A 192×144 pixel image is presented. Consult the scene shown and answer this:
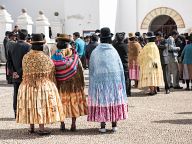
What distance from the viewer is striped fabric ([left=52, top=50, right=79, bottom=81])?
8.73 meters

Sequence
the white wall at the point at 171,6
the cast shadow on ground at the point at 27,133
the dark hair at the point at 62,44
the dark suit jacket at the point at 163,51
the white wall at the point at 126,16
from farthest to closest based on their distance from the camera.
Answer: the white wall at the point at 126,16, the white wall at the point at 171,6, the dark suit jacket at the point at 163,51, the dark hair at the point at 62,44, the cast shadow on ground at the point at 27,133

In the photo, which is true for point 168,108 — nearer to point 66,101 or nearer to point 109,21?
point 66,101

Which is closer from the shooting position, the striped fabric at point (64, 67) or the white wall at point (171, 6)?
the striped fabric at point (64, 67)

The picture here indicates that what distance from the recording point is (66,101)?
873cm

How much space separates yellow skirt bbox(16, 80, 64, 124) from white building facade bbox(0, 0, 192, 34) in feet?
69.5

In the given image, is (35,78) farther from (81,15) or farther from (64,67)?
(81,15)

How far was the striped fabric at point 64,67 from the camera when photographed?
8727 millimetres

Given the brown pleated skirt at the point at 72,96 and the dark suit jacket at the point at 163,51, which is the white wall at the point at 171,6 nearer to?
the dark suit jacket at the point at 163,51

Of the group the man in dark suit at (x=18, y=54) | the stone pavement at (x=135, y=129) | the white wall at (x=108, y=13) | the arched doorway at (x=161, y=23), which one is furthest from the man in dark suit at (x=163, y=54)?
the arched doorway at (x=161, y=23)

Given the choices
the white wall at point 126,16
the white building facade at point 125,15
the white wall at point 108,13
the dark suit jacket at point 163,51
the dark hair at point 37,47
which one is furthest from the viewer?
the white wall at point 126,16

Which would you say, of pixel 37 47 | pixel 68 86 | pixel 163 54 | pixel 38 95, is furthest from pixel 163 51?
pixel 38 95

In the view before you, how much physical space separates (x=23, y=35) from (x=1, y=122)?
1.71 metres

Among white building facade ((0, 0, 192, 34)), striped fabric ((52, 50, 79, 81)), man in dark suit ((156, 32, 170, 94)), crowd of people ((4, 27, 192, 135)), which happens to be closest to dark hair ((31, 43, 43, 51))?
crowd of people ((4, 27, 192, 135))

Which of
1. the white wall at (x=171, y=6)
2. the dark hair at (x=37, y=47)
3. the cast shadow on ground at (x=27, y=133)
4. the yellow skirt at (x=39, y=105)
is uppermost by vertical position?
the white wall at (x=171, y=6)
